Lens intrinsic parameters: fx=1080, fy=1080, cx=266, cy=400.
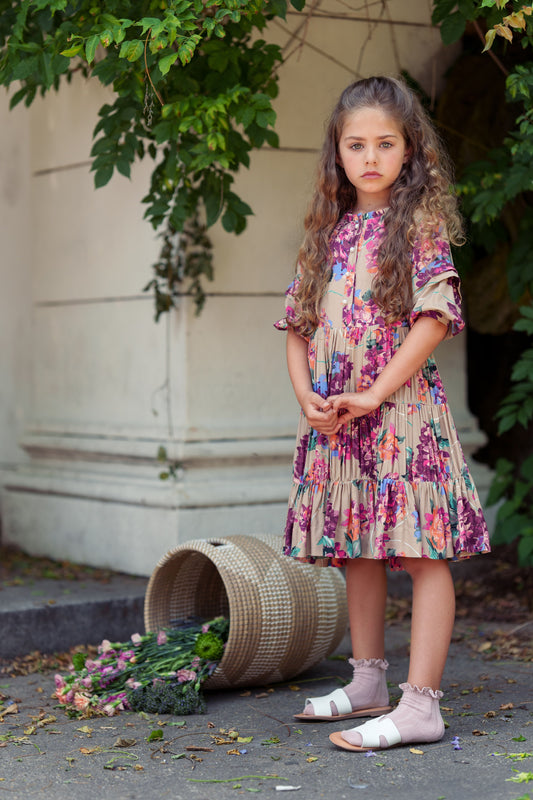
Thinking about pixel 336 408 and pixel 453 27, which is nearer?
pixel 336 408

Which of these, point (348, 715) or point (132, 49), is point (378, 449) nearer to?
point (348, 715)

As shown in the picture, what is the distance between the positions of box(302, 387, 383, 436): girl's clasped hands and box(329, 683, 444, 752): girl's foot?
0.71 meters

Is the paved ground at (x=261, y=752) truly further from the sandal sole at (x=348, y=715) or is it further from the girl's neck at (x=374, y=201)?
the girl's neck at (x=374, y=201)

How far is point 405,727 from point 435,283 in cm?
114

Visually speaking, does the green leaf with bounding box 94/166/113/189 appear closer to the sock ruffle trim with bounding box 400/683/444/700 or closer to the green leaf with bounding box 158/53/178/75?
the green leaf with bounding box 158/53/178/75

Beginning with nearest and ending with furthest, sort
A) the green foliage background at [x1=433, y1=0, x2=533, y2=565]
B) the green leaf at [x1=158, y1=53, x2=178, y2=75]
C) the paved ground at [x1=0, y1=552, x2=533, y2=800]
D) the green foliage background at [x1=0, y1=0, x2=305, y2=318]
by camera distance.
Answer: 1. the paved ground at [x1=0, y1=552, x2=533, y2=800]
2. the green leaf at [x1=158, y1=53, x2=178, y2=75]
3. the green foliage background at [x1=0, y1=0, x2=305, y2=318]
4. the green foliage background at [x1=433, y1=0, x2=533, y2=565]

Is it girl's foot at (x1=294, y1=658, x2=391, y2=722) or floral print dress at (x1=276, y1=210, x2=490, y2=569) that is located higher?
floral print dress at (x1=276, y1=210, x2=490, y2=569)

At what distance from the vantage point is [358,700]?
120 inches

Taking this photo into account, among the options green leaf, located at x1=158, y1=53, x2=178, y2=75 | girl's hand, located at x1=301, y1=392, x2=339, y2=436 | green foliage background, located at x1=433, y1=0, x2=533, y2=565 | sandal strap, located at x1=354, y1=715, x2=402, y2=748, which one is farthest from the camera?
green foliage background, located at x1=433, y1=0, x2=533, y2=565

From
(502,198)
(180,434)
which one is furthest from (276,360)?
(502,198)

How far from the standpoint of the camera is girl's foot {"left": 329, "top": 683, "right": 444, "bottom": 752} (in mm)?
2732

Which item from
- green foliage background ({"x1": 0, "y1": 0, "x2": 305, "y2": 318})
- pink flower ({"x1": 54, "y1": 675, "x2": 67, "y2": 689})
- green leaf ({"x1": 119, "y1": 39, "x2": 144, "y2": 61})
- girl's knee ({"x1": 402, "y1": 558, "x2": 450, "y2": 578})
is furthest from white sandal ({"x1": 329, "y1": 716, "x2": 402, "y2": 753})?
green leaf ({"x1": 119, "y1": 39, "x2": 144, "y2": 61})

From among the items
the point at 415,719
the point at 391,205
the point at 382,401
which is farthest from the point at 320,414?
the point at 415,719

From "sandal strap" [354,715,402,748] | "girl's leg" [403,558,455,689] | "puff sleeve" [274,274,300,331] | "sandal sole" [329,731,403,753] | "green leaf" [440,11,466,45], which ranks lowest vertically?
"sandal sole" [329,731,403,753]
